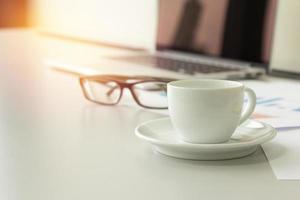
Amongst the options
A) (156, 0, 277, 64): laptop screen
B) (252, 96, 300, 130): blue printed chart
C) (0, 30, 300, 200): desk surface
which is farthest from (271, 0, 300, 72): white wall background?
(0, 30, 300, 200): desk surface

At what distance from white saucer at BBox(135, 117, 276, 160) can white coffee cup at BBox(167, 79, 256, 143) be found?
16 millimetres

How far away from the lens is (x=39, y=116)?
831 millimetres

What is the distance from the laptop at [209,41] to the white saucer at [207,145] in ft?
1.40

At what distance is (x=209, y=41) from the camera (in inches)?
54.2

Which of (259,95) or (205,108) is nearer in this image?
(205,108)

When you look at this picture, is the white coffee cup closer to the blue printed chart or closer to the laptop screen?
the blue printed chart

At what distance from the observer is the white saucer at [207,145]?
1.90 ft

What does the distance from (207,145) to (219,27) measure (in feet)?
2.62

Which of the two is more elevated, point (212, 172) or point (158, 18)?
point (158, 18)

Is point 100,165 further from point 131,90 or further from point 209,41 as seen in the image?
point 209,41

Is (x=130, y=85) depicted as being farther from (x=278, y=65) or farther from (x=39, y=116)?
(x=278, y=65)

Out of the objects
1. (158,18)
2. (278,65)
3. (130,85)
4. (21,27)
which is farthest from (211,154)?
(21,27)

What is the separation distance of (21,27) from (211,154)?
7.56 feet

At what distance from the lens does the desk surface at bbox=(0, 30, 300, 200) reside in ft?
1.66
